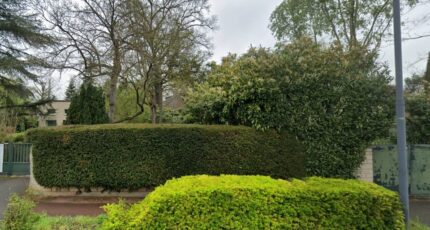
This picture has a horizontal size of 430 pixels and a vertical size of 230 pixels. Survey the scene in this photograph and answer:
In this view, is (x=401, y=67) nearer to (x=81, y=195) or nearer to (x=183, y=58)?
(x=81, y=195)

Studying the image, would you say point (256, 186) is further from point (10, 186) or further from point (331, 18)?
point (331, 18)

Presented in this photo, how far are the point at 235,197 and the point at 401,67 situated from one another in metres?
3.22

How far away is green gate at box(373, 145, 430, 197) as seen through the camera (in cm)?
836

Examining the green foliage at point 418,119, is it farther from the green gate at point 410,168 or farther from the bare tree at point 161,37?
the bare tree at point 161,37

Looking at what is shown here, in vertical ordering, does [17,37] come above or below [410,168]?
above

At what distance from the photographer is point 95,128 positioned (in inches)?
313

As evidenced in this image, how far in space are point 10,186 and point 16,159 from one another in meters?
2.97

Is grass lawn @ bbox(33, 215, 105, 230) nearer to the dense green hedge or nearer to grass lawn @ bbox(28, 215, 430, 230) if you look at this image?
grass lawn @ bbox(28, 215, 430, 230)

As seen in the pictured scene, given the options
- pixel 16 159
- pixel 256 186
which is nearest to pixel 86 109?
pixel 16 159

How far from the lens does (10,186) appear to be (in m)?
9.98

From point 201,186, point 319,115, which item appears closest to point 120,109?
point 319,115

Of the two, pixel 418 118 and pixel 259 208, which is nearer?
pixel 259 208

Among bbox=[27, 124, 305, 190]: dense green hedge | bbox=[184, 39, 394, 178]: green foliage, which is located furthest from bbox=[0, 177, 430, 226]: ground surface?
bbox=[184, 39, 394, 178]: green foliage

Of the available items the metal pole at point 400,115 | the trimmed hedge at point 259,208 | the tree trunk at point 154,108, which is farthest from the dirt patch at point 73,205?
the tree trunk at point 154,108
